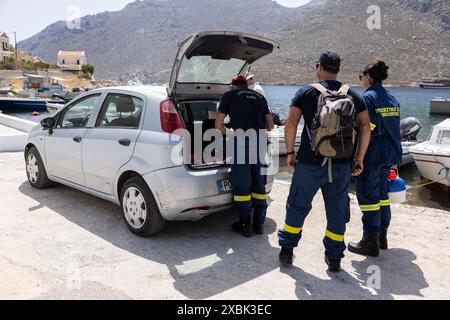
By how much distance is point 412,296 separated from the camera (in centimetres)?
331

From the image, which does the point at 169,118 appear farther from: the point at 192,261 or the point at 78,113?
the point at 78,113

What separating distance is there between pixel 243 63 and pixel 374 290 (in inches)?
118

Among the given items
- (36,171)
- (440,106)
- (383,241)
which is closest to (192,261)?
(383,241)

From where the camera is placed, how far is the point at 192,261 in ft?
12.6

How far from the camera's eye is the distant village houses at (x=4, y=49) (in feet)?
276

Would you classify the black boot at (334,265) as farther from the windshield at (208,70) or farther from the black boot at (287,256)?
the windshield at (208,70)

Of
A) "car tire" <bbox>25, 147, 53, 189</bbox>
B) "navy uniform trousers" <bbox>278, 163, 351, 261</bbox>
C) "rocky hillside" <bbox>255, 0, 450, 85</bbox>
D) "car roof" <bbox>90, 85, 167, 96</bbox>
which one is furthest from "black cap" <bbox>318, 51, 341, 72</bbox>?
"rocky hillside" <bbox>255, 0, 450, 85</bbox>

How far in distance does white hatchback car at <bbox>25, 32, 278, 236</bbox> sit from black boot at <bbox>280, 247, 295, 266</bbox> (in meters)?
0.86

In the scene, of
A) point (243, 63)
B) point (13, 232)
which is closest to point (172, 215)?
point (13, 232)

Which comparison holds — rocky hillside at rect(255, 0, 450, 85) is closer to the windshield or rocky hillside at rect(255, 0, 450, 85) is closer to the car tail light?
the windshield

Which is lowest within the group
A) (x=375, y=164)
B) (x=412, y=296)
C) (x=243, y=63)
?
(x=412, y=296)

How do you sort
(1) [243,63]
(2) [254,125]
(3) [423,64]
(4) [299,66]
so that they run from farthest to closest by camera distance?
(4) [299,66] → (3) [423,64] → (1) [243,63] → (2) [254,125]
